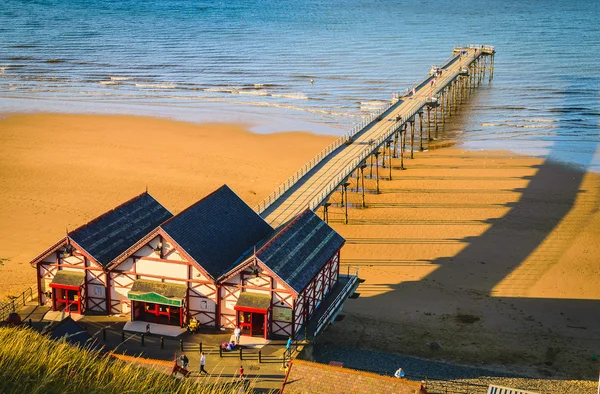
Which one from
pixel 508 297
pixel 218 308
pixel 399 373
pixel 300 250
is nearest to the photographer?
pixel 399 373

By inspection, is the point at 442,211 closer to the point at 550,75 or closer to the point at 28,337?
the point at 28,337

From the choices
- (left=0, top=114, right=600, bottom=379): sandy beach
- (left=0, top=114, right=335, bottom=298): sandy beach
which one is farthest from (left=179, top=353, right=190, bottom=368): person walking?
(left=0, top=114, right=335, bottom=298): sandy beach

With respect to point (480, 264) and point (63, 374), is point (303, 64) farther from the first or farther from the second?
point (63, 374)

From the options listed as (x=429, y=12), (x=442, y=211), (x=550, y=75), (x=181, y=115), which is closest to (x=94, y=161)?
(x=181, y=115)

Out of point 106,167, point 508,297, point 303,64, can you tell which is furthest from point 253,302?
point 303,64

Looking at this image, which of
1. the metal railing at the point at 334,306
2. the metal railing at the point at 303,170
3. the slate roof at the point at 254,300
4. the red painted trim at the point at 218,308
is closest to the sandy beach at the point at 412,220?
the metal railing at the point at 334,306

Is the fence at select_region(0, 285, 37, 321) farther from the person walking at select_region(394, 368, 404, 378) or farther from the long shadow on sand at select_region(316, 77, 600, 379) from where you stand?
the person walking at select_region(394, 368, 404, 378)
